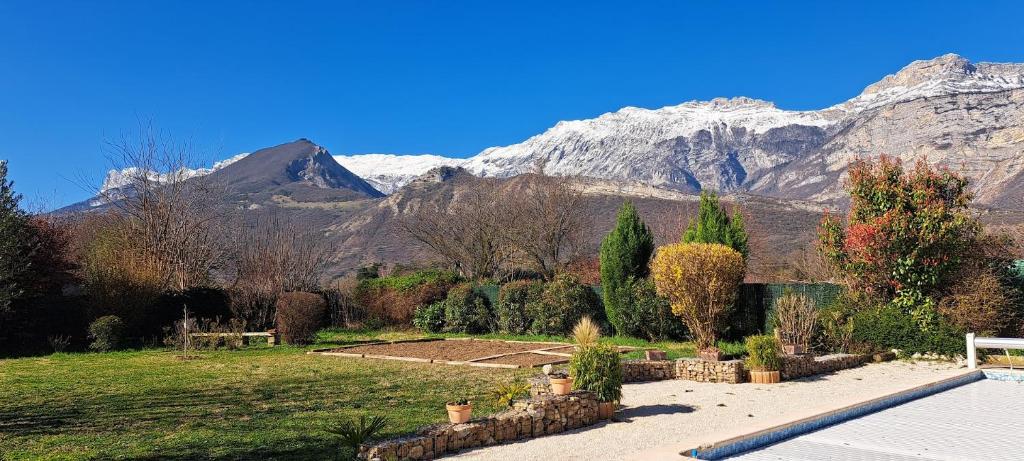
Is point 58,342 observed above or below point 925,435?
above

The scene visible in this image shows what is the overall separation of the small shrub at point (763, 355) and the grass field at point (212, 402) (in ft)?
12.8

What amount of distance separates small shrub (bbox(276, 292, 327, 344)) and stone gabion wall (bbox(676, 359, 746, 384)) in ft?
39.6

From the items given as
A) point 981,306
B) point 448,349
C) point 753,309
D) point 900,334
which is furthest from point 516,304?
point 981,306

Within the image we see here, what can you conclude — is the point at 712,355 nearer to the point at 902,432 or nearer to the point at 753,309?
the point at 902,432

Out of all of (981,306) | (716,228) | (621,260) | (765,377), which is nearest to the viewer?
(765,377)

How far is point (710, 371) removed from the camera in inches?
460

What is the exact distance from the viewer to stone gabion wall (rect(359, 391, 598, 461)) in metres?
6.47

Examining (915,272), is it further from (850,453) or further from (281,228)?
(281,228)

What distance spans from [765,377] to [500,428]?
5.93 m

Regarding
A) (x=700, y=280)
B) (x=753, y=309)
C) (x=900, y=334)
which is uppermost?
(x=700, y=280)

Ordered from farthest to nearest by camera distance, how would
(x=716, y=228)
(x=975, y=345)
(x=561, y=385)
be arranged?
(x=716, y=228) → (x=975, y=345) → (x=561, y=385)

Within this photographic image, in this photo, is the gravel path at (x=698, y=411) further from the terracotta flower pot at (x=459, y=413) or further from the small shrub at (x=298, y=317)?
the small shrub at (x=298, y=317)

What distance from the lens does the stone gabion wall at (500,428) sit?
647cm

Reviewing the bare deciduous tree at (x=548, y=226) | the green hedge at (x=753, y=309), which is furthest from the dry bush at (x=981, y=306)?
the bare deciduous tree at (x=548, y=226)
